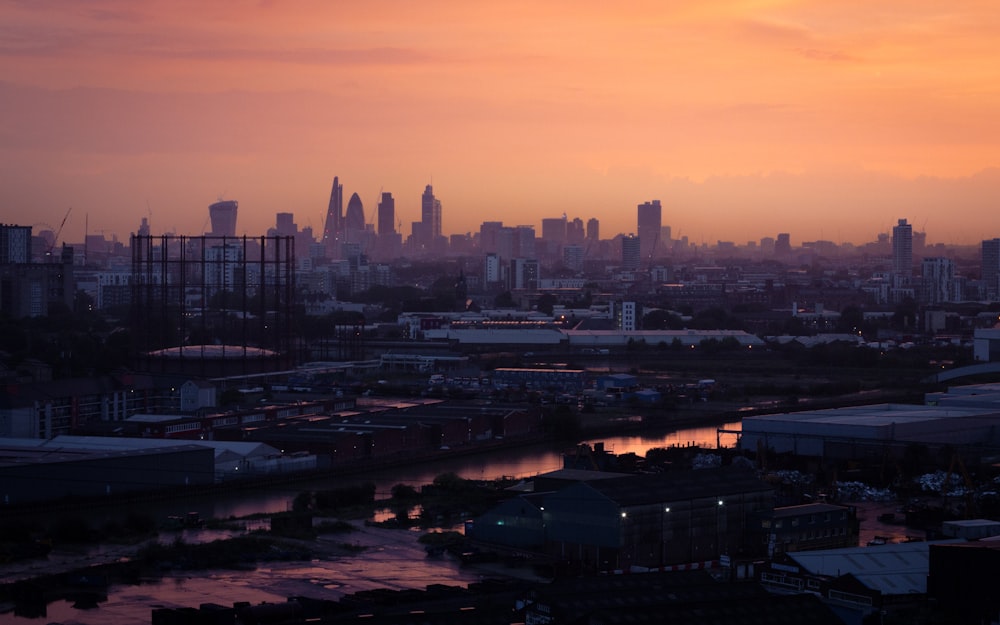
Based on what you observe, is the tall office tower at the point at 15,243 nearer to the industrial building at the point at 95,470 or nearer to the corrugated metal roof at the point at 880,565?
the industrial building at the point at 95,470

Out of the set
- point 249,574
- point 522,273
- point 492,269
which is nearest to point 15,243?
point 522,273

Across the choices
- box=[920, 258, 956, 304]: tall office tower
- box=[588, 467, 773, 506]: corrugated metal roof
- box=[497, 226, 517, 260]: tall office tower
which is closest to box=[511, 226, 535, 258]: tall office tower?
box=[497, 226, 517, 260]: tall office tower

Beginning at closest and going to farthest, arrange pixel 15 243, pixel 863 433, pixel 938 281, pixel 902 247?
1. pixel 863 433
2. pixel 15 243
3. pixel 938 281
4. pixel 902 247

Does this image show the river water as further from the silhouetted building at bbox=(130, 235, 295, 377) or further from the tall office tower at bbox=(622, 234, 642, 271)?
the tall office tower at bbox=(622, 234, 642, 271)

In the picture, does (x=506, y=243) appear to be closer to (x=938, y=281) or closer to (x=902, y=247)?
(x=902, y=247)

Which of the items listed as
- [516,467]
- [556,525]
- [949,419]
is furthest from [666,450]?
[556,525]

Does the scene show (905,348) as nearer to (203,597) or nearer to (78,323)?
(78,323)
